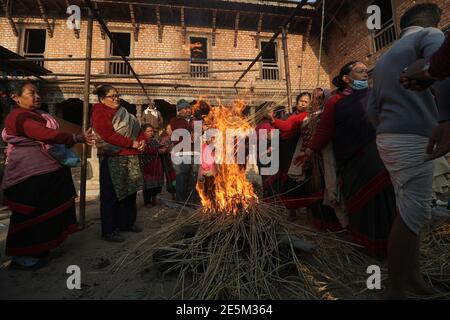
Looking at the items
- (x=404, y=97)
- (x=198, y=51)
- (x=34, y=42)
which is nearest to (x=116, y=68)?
(x=198, y=51)

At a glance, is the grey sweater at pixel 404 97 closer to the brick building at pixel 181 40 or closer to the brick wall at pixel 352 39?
the brick building at pixel 181 40

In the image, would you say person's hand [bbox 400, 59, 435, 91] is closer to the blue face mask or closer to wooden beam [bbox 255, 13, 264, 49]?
the blue face mask

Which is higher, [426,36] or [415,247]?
[426,36]

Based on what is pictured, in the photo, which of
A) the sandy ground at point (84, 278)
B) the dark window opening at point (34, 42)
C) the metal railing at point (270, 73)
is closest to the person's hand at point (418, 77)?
the sandy ground at point (84, 278)

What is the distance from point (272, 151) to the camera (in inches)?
163

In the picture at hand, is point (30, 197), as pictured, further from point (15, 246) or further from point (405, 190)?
point (405, 190)

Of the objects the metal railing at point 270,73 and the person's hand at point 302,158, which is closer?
the person's hand at point 302,158

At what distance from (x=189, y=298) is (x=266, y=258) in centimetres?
72

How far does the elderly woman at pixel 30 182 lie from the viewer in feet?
8.08

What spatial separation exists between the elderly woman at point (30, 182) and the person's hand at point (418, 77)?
281cm

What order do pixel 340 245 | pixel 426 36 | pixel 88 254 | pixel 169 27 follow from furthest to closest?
pixel 169 27
pixel 88 254
pixel 340 245
pixel 426 36

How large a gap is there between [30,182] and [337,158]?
3.11 meters
